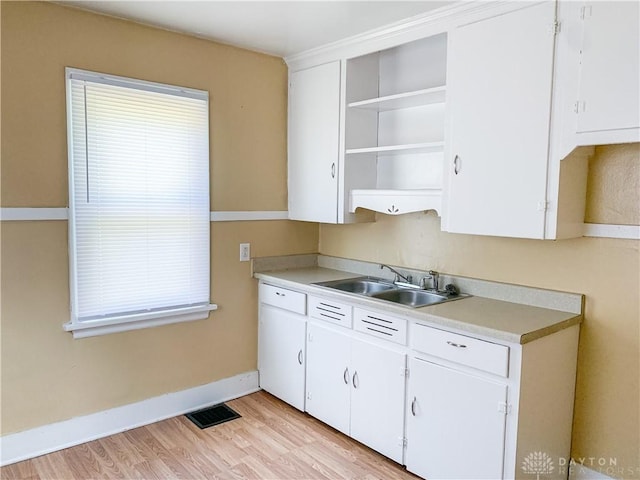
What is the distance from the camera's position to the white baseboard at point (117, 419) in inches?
101

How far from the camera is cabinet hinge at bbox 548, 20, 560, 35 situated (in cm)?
210

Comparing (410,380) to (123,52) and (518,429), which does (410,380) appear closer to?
(518,429)

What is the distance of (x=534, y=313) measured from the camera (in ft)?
7.82

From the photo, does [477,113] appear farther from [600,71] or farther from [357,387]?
[357,387]

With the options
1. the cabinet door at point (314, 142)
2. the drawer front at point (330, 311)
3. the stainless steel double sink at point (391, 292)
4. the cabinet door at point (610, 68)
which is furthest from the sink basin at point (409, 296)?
the cabinet door at point (610, 68)

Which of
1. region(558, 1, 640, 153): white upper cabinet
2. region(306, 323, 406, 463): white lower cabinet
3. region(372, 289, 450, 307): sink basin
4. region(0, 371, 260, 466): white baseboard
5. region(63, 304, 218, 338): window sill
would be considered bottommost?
region(0, 371, 260, 466): white baseboard

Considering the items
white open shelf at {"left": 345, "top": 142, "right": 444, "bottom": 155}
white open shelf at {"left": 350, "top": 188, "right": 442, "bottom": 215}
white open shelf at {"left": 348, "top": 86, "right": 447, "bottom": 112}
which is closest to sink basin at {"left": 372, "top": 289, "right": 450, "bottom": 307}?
white open shelf at {"left": 350, "top": 188, "right": 442, "bottom": 215}

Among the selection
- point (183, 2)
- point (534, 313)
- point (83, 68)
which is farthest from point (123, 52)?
point (534, 313)

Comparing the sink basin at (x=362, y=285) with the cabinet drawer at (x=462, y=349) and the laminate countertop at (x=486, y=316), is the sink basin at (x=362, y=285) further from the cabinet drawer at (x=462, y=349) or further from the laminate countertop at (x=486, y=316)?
the cabinet drawer at (x=462, y=349)

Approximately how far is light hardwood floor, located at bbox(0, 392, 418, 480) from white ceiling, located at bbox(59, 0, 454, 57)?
246 centimetres

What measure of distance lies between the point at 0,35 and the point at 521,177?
2669 mm

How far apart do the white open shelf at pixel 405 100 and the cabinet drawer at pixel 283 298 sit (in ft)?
4.27

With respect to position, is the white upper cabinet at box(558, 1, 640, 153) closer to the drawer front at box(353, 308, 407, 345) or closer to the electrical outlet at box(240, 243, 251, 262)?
the drawer front at box(353, 308, 407, 345)

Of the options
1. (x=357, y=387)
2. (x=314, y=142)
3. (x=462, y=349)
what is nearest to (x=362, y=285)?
(x=357, y=387)
